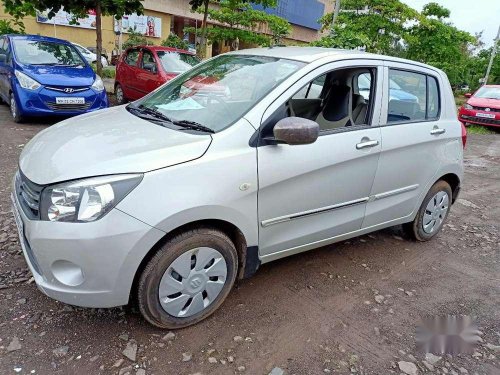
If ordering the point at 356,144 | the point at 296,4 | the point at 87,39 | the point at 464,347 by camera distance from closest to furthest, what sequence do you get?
the point at 464,347
the point at 356,144
the point at 87,39
the point at 296,4

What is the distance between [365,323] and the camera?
2840 mm

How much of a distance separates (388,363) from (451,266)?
1676 millimetres

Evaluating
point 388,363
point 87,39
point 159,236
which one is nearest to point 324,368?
point 388,363

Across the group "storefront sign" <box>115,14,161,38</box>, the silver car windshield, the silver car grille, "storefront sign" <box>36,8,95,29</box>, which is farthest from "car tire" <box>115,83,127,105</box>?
"storefront sign" <box>115,14,161,38</box>

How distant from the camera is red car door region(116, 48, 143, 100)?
981 centimetres

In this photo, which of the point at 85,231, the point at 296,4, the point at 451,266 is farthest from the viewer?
the point at 296,4

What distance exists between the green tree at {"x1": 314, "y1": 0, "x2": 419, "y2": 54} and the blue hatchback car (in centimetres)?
583

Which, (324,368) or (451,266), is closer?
(324,368)

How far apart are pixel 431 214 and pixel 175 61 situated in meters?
7.28

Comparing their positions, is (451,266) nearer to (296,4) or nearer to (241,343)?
(241,343)

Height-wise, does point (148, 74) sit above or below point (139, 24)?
below

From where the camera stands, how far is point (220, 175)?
2373mm

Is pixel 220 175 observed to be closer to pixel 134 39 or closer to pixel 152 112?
pixel 152 112

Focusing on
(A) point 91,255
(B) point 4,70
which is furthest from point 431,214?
(B) point 4,70
